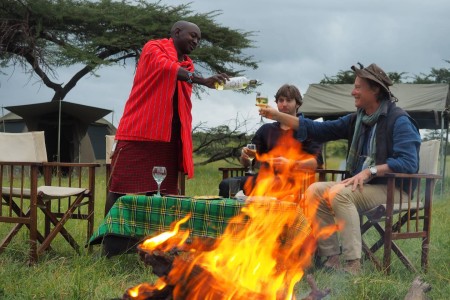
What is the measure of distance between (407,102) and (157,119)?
7.75m

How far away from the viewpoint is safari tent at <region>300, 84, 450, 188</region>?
10906mm

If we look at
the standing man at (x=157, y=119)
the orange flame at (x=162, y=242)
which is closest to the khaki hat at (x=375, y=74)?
the standing man at (x=157, y=119)

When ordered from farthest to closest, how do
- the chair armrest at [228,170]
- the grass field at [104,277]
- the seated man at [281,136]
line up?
1. the chair armrest at [228,170]
2. the seated man at [281,136]
3. the grass field at [104,277]

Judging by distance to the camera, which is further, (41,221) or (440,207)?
(440,207)

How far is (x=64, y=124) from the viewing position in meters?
14.6

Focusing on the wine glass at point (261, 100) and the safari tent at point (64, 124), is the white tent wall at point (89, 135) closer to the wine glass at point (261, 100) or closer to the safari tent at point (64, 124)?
the safari tent at point (64, 124)

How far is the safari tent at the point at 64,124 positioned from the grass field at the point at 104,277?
9.16 meters

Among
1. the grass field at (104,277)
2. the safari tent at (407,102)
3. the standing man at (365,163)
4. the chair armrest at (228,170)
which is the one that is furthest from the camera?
the safari tent at (407,102)

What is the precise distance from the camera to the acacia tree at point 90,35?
55.1 ft

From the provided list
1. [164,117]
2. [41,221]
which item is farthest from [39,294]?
[41,221]

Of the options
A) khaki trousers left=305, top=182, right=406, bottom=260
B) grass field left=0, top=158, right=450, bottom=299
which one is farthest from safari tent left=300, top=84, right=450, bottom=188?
khaki trousers left=305, top=182, right=406, bottom=260

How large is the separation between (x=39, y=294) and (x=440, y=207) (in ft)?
20.9

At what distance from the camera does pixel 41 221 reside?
600 centimetres

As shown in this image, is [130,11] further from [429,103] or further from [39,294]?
[39,294]
